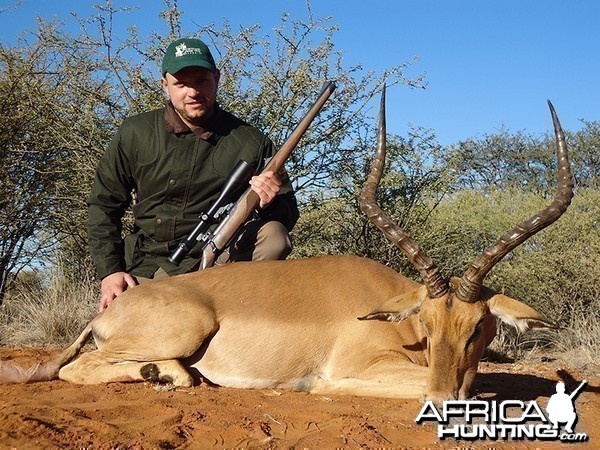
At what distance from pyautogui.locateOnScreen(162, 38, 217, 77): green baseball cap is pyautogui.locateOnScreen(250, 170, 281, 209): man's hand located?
1.09 metres

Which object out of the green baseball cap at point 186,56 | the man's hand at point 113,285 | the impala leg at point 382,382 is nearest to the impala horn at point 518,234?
the impala leg at point 382,382

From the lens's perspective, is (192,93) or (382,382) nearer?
(382,382)

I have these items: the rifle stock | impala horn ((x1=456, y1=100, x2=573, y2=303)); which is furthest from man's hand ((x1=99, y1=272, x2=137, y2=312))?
impala horn ((x1=456, y1=100, x2=573, y2=303))

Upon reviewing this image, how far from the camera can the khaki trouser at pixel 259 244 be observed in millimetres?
6098

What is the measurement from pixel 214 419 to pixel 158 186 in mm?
2853

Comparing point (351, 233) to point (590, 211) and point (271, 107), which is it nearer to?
point (271, 107)

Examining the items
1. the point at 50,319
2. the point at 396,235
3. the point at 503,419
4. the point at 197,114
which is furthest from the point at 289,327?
the point at 50,319

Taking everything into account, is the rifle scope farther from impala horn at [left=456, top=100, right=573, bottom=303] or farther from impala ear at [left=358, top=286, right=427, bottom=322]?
impala horn at [left=456, top=100, right=573, bottom=303]

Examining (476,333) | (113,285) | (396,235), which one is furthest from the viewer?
(113,285)

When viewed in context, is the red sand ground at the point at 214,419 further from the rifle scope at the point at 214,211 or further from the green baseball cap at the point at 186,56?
the green baseball cap at the point at 186,56

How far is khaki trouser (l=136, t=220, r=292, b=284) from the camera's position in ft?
20.0

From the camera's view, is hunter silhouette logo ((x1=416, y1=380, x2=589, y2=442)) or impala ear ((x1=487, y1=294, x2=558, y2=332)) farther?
impala ear ((x1=487, y1=294, x2=558, y2=332))

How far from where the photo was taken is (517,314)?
4414mm

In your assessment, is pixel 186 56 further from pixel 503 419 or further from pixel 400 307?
pixel 503 419
